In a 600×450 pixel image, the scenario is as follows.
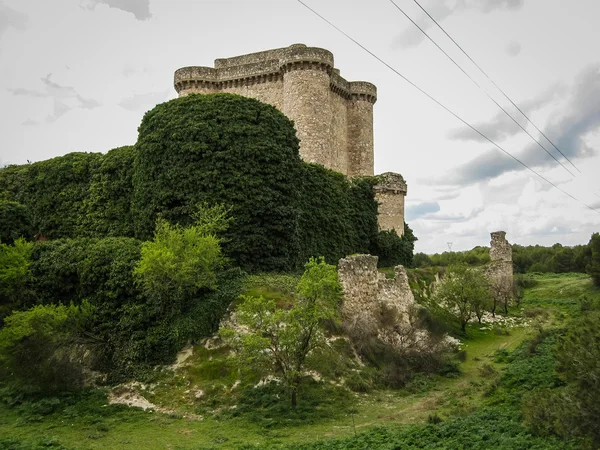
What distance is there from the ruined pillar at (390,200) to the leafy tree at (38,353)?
68.7ft

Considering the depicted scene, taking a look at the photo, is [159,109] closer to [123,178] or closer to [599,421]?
[123,178]

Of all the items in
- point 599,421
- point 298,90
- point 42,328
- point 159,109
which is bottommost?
point 599,421

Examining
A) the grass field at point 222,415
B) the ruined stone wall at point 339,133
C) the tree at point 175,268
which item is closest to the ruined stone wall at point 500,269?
the ruined stone wall at point 339,133

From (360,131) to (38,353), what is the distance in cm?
2726

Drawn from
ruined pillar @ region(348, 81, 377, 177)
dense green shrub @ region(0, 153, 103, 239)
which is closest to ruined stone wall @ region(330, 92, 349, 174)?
ruined pillar @ region(348, 81, 377, 177)

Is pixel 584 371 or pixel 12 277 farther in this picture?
pixel 12 277

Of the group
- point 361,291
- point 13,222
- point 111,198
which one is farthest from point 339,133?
point 13,222

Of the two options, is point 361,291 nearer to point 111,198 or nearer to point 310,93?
point 111,198

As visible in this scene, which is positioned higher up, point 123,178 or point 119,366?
point 123,178

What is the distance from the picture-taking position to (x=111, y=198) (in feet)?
92.6

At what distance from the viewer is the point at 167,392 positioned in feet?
56.8

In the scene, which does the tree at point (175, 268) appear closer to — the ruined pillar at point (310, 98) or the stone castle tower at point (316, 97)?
the ruined pillar at point (310, 98)

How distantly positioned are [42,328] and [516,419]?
45.3 feet

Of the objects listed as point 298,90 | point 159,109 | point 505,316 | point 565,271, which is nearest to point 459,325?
point 505,316
